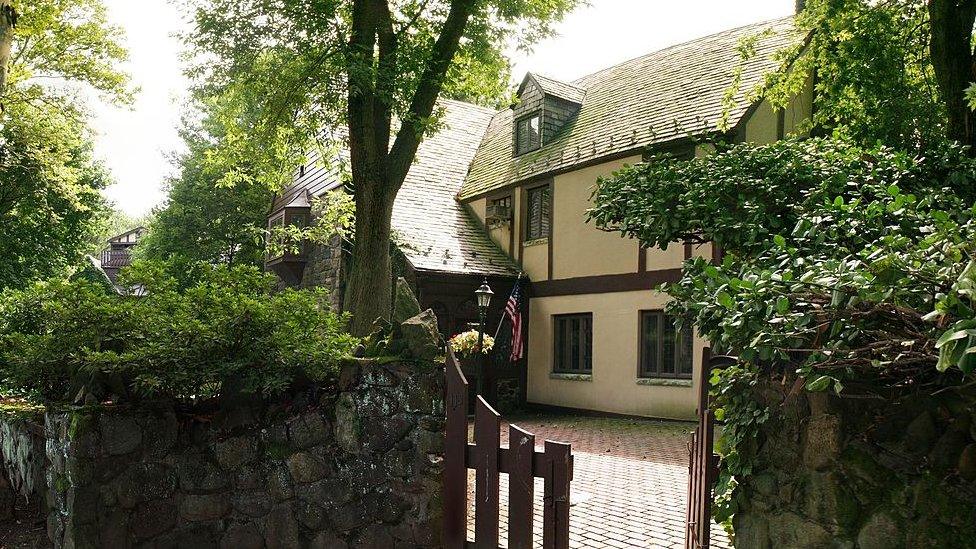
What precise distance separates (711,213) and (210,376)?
176 inches

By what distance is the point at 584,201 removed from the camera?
1727 cm

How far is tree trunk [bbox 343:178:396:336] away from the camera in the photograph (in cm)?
1070

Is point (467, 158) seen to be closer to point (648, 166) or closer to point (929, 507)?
point (648, 166)

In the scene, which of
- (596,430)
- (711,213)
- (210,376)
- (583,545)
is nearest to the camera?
(210,376)

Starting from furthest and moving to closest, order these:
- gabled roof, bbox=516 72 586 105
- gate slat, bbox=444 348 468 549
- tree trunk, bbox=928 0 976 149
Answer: gabled roof, bbox=516 72 586 105 → tree trunk, bbox=928 0 976 149 → gate slat, bbox=444 348 468 549

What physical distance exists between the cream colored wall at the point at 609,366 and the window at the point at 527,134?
3.99 meters

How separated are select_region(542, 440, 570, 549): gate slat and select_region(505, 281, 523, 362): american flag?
12.6 meters

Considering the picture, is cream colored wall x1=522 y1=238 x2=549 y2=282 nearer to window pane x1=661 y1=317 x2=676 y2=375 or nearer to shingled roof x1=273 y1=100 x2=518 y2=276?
shingled roof x1=273 y1=100 x2=518 y2=276

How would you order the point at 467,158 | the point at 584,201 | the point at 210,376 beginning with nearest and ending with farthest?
1. the point at 210,376
2. the point at 584,201
3. the point at 467,158

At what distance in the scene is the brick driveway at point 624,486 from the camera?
21.9 ft

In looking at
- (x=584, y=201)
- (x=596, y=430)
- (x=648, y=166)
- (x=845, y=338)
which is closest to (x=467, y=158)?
(x=584, y=201)

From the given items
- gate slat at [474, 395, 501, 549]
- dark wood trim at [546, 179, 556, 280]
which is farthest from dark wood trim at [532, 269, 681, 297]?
gate slat at [474, 395, 501, 549]

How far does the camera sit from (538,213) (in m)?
18.8

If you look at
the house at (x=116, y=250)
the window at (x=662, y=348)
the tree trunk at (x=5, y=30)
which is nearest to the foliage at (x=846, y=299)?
the tree trunk at (x=5, y=30)
